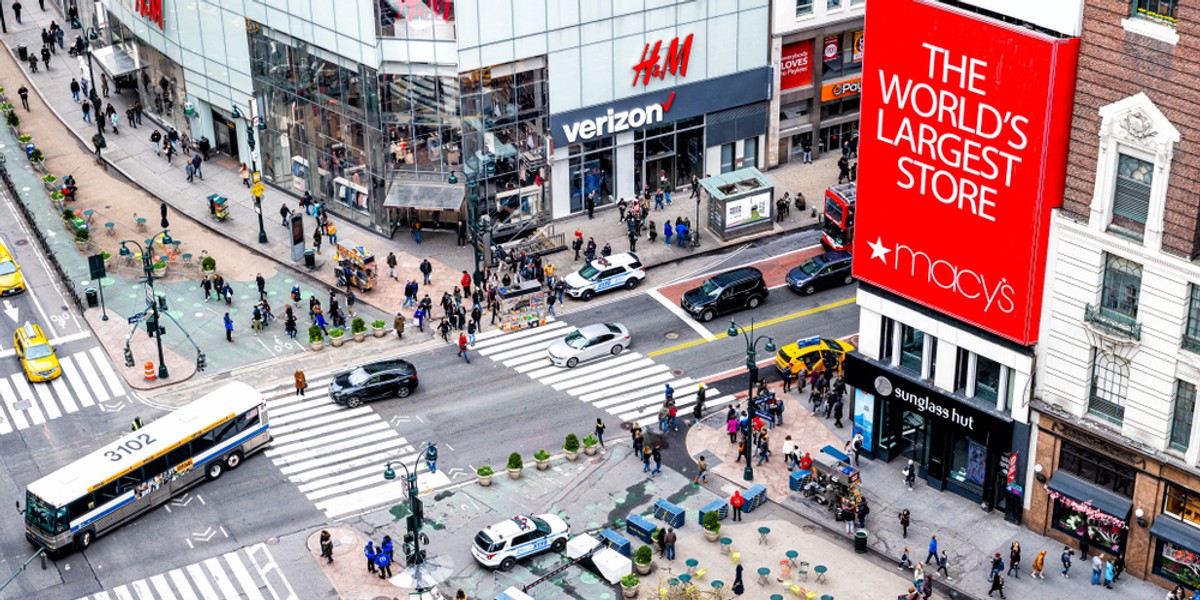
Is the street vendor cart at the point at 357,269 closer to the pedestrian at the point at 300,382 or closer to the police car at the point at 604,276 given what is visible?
the pedestrian at the point at 300,382

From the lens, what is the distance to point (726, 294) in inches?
3386

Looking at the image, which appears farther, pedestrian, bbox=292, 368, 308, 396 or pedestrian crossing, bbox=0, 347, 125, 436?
pedestrian, bbox=292, 368, 308, 396

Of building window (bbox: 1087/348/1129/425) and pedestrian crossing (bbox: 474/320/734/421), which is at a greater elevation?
building window (bbox: 1087/348/1129/425)

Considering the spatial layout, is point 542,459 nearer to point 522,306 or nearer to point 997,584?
point 522,306

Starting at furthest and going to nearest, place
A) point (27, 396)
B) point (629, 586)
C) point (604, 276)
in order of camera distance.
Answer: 1. point (604, 276)
2. point (27, 396)
3. point (629, 586)

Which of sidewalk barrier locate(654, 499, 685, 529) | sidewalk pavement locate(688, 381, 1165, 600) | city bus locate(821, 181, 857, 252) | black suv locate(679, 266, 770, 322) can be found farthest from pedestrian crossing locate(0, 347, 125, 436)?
city bus locate(821, 181, 857, 252)

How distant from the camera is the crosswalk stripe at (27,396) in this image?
7944cm

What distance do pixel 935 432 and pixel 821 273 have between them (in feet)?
57.2

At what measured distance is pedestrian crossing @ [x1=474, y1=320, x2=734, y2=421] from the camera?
80000 millimetres

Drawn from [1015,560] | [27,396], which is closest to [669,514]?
[1015,560]

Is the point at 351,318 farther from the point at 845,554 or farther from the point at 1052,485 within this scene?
the point at 1052,485

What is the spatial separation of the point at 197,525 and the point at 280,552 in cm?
430

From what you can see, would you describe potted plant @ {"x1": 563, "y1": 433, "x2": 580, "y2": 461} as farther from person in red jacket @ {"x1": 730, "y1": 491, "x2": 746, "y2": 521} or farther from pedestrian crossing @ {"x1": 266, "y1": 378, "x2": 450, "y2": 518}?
person in red jacket @ {"x1": 730, "y1": 491, "x2": 746, "y2": 521}

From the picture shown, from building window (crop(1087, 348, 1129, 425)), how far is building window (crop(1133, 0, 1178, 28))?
12.8 metres
